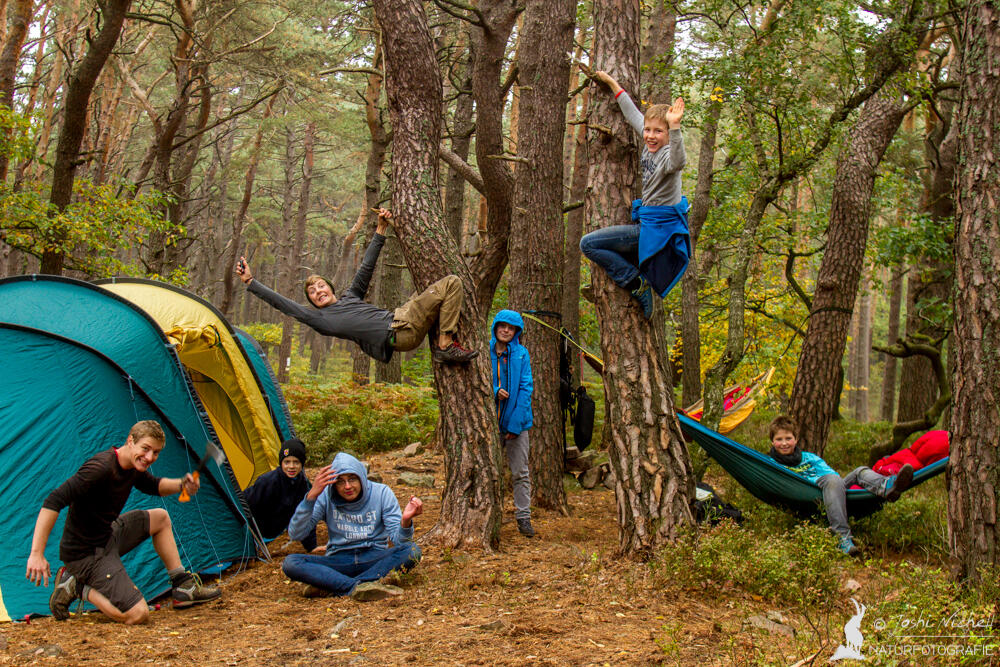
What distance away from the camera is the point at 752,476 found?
550 centimetres

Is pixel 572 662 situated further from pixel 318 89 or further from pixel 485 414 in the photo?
pixel 318 89

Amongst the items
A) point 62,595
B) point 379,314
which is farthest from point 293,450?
point 62,595

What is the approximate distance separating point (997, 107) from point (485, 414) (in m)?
3.23

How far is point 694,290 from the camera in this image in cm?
997

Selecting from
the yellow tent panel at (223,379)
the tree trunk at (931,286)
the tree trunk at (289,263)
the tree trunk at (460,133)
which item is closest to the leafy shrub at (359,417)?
the yellow tent panel at (223,379)

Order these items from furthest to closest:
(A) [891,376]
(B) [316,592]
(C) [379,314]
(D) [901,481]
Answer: (A) [891,376]
(D) [901,481]
(C) [379,314]
(B) [316,592]

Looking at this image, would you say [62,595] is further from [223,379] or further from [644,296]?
[644,296]

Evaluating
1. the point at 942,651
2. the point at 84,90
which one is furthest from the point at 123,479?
the point at 84,90

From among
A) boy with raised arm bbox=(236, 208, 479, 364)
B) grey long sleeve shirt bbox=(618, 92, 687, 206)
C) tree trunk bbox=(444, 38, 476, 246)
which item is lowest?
boy with raised arm bbox=(236, 208, 479, 364)

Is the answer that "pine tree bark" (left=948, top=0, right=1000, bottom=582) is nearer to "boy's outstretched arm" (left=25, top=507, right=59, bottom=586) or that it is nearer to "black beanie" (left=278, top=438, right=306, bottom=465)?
"black beanie" (left=278, top=438, right=306, bottom=465)

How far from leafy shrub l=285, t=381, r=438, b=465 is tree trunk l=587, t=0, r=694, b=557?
5.05 meters

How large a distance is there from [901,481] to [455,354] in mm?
3226

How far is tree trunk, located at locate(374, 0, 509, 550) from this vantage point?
4.74 metres

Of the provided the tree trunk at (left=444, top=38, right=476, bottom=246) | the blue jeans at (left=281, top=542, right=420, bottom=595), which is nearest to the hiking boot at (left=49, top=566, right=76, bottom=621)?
the blue jeans at (left=281, top=542, right=420, bottom=595)
